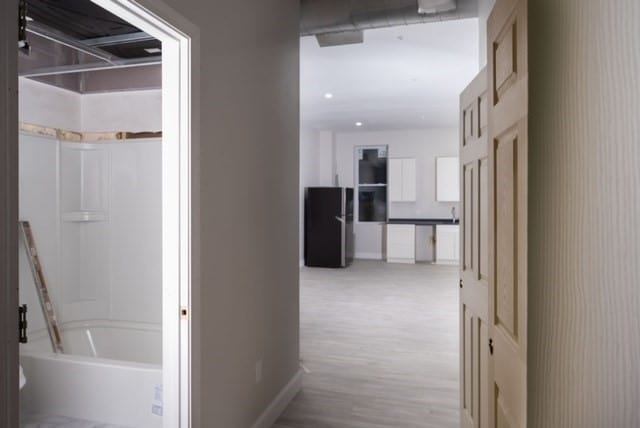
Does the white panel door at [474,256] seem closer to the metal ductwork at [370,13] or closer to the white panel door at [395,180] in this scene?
the metal ductwork at [370,13]

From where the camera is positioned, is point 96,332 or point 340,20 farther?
point 96,332

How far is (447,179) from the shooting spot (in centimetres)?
897

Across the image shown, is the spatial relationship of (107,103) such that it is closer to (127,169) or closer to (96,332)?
(127,169)

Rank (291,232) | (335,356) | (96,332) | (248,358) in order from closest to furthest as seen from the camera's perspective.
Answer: (248,358)
(291,232)
(96,332)
(335,356)

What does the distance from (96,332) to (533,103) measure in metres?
3.70

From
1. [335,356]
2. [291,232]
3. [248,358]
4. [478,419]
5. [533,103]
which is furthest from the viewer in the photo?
[335,356]

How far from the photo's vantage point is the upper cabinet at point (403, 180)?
9.25 metres

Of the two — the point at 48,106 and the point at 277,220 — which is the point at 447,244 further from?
the point at 48,106

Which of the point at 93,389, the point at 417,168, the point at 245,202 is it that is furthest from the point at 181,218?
the point at 417,168

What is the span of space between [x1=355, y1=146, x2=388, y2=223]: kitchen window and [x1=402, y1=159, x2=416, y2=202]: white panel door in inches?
21.4

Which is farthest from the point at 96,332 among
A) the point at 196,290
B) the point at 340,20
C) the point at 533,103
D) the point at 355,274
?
the point at 355,274

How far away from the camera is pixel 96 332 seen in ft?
11.4

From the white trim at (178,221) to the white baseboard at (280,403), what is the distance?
30.6 inches

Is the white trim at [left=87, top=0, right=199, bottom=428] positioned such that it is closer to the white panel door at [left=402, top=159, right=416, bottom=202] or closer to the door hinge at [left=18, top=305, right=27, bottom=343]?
the door hinge at [left=18, top=305, right=27, bottom=343]
